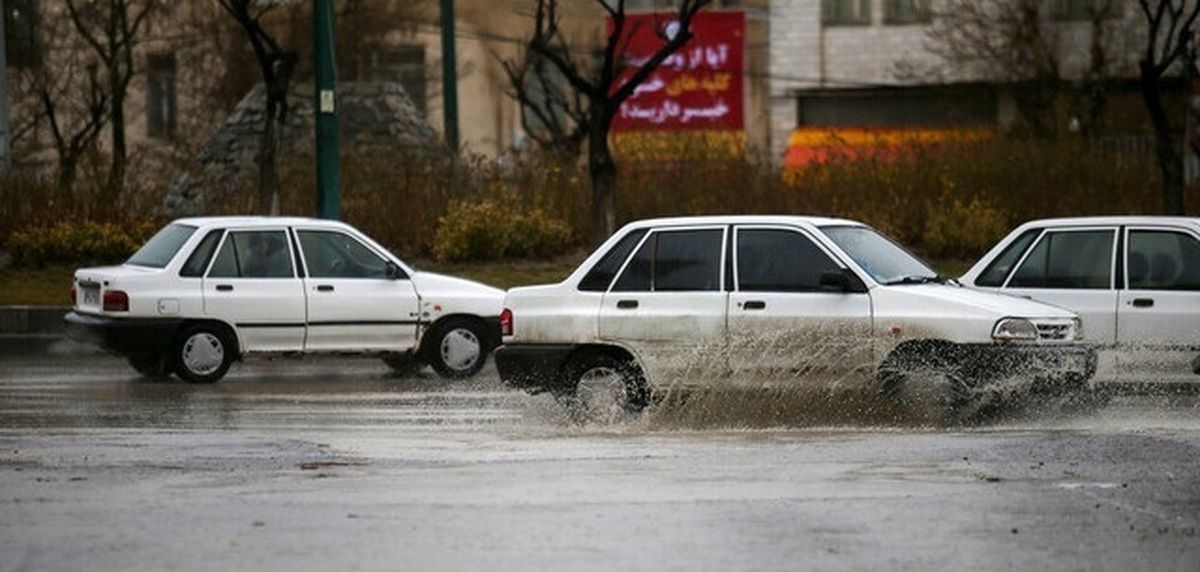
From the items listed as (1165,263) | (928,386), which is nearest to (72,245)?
(1165,263)

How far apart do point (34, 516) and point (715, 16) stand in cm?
5915

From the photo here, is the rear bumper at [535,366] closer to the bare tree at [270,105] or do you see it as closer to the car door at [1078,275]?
the car door at [1078,275]

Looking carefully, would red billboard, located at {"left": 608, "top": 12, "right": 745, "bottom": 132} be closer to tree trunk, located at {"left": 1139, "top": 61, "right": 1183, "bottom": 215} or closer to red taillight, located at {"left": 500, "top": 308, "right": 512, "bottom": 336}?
tree trunk, located at {"left": 1139, "top": 61, "right": 1183, "bottom": 215}

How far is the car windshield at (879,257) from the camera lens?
15.4m

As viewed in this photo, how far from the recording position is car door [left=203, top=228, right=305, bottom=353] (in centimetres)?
1983

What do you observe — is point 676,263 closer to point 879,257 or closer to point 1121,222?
point 879,257

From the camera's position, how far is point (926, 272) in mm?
15930

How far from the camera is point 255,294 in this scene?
1992 centimetres

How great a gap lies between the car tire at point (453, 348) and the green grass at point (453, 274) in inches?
286

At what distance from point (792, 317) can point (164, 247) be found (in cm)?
680

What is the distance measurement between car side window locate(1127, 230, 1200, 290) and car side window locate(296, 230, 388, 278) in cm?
629

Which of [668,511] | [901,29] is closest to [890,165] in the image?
[668,511]

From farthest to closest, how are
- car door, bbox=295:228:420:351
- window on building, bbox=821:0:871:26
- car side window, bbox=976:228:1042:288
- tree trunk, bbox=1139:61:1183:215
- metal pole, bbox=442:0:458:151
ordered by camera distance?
window on building, bbox=821:0:871:26 → metal pole, bbox=442:0:458:151 → tree trunk, bbox=1139:61:1183:215 → car door, bbox=295:228:420:351 → car side window, bbox=976:228:1042:288

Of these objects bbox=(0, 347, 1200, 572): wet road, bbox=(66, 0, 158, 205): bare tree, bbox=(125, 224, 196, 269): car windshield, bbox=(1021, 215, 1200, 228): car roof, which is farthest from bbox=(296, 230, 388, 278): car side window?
bbox=(66, 0, 158, 205): bare tree
